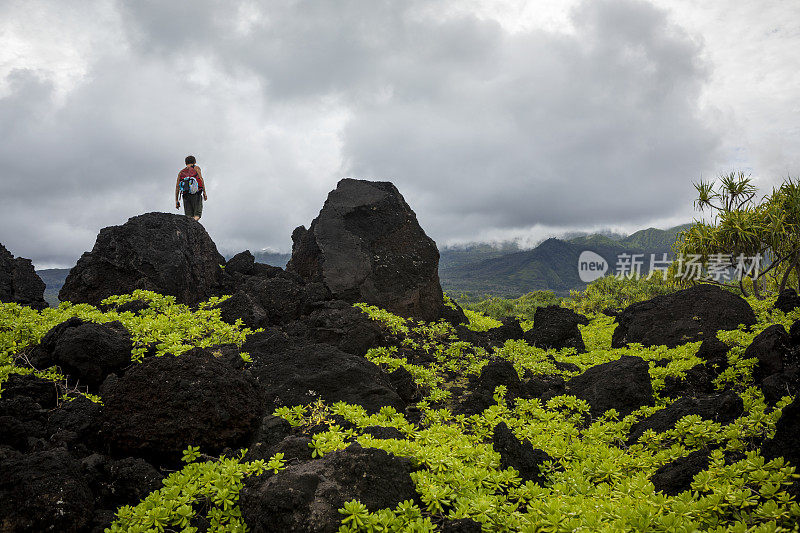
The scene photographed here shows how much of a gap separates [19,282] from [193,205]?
5.93 meters

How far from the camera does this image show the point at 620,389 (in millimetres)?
8883

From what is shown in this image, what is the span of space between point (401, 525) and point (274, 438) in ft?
9.81

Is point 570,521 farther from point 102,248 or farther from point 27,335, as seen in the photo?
point 102,248

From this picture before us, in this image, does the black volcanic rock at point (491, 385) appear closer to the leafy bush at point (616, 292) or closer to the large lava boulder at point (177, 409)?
the large lava boulder at point (177, 409)

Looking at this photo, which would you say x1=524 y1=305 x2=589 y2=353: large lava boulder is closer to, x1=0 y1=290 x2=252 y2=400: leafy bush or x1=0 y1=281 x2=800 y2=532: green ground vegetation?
x1=0 y1=281 x2=800 y2=532: green ground vegetation

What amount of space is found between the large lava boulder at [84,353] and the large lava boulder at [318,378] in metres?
2.40

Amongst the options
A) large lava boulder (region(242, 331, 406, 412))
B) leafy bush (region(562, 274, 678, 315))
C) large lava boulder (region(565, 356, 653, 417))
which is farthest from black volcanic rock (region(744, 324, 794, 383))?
leafy bush (region(562, 274, 678, 315))

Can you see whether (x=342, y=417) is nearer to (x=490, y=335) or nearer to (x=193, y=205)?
(x=490, y=335)

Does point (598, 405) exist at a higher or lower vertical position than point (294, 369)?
lower

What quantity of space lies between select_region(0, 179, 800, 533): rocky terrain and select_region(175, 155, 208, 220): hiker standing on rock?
8.20 ft

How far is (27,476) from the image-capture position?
15.5ft

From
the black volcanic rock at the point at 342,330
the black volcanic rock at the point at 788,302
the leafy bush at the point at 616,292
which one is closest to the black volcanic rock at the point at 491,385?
the black volcanic rock at the point at 342,330

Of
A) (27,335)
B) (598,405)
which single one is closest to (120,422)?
(27,335)

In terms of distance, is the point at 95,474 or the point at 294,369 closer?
the point at 95,474
